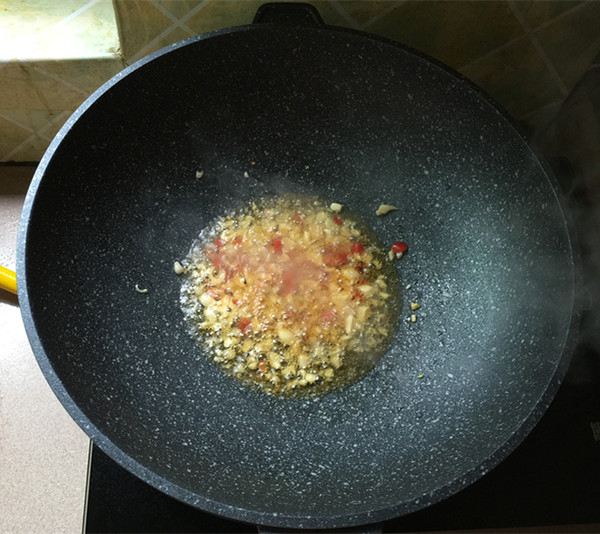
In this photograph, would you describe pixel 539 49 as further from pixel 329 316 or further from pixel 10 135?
pixel 10 135

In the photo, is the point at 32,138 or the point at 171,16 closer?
the point at 171,16

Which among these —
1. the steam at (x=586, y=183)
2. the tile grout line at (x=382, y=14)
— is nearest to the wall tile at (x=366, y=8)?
the tile grout line at (x=382, y=14)

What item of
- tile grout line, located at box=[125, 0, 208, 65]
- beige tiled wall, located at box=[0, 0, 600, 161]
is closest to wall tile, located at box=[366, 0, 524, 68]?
beige tiled wall, located at box=[0, 0, 600, 161]

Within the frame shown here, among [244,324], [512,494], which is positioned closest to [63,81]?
[244,324]

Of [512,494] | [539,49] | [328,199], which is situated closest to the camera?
[512,494]

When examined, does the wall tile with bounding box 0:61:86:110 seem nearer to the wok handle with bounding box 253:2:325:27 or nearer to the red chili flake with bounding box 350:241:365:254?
the wok handle with bounding box 253:2:325:27

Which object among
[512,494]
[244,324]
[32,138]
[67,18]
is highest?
[67,18]

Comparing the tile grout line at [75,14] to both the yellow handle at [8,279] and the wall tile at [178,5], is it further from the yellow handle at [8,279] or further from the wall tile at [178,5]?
the yellow handle at [8,279]

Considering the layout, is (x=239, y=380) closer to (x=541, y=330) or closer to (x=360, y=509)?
(x=360, y=509)
